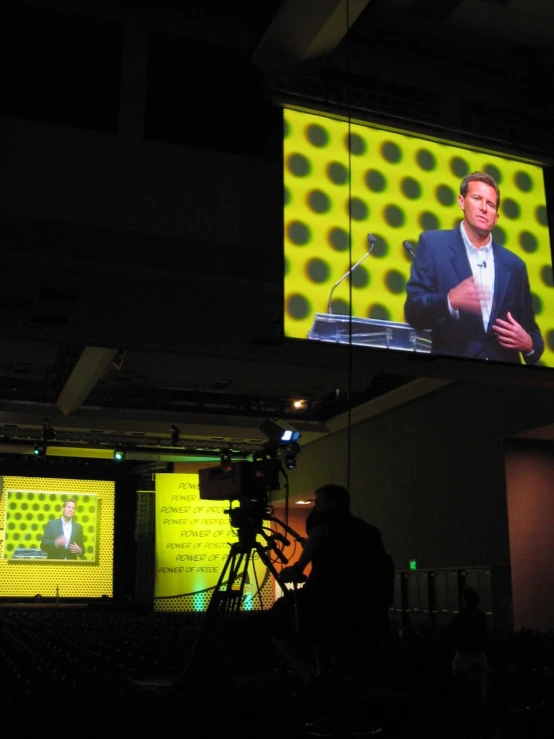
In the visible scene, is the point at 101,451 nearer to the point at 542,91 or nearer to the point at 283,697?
the point at 542,91

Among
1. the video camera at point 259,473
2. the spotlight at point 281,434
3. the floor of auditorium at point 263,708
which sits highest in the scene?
the spotlight at point 281,434

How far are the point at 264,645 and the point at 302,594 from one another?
2.91 m

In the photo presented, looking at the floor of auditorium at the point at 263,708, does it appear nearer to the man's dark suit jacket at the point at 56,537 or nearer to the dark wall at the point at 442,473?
the dark wall at the point at 442,473

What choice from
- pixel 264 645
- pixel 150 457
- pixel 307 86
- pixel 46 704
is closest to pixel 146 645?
pixel 264 645

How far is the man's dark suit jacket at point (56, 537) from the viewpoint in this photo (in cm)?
1379

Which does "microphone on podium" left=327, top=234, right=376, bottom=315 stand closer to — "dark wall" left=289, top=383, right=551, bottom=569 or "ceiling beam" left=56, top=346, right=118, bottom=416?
"ceiling beam" left=56, top=346, right=118, bottom=416

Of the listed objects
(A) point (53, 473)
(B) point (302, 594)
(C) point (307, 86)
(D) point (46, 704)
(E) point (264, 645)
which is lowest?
(E) point (264, 645)

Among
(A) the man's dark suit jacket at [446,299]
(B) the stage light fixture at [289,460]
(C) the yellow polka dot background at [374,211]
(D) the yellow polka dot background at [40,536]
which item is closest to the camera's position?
(B) the stage light fixture at [289,460]

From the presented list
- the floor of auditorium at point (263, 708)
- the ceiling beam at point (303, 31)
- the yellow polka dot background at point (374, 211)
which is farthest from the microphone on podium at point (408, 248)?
the floor of auditorium at point (263, 708)

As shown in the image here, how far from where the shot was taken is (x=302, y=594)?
10.4 ft

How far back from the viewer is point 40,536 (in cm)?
1378

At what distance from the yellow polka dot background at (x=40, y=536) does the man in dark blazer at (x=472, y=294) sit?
422 inches

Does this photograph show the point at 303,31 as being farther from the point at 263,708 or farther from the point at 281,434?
the point at 263,708

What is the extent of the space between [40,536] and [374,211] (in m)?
10.7
